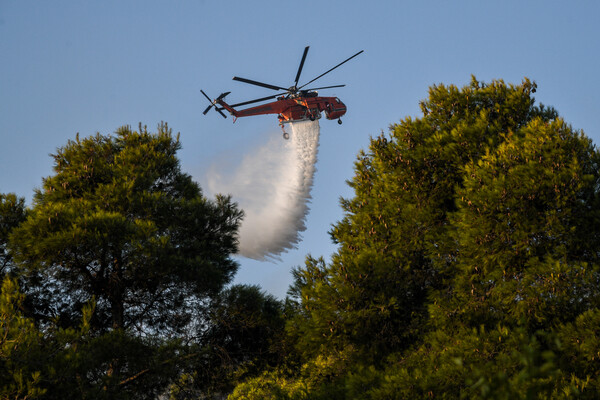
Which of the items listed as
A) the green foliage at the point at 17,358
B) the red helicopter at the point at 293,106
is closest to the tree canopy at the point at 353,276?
the green foliage at the point at 17,358

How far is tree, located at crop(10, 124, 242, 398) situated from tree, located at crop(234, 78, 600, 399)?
479 cm

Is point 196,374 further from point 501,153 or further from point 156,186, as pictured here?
point 501,153

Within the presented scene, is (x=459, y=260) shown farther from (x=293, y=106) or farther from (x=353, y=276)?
(x=293, y=106)

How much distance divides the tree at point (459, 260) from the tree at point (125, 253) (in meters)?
4.79

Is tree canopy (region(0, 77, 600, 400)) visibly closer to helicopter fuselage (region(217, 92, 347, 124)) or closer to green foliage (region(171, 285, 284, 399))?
green foliage (region(171, 285, 284, 399))

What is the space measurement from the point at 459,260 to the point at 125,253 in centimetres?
1167

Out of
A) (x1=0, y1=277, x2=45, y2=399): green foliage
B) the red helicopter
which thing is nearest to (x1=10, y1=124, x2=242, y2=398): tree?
(x1=0, y1=277, x2=45, y2=399): green foliage

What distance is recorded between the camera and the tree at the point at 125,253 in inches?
789

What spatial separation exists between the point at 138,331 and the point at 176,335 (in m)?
1.54

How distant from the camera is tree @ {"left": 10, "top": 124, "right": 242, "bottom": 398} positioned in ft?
65.8

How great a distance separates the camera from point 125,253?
21.9 m

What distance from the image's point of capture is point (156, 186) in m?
26.7

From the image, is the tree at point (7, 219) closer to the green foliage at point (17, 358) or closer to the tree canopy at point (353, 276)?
the tree canopy at point (353, 276)

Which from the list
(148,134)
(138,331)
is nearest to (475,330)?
(138,331)
